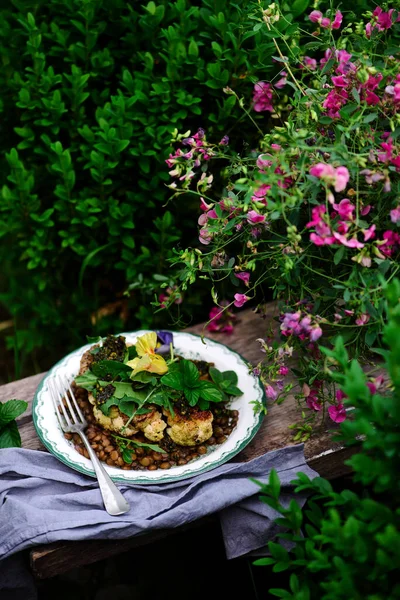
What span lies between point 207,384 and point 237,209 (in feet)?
1.48

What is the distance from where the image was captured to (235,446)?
1750mm

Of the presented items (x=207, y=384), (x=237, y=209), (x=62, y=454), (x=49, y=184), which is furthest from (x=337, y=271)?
(x=49, y=184)

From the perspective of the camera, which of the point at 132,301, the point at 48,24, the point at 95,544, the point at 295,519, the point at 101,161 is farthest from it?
the point at 132,301

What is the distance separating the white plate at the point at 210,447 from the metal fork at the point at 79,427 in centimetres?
2

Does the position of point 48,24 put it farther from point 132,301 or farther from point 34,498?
point 34,498

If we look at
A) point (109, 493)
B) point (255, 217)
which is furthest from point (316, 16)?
Answer: point (109, 493)

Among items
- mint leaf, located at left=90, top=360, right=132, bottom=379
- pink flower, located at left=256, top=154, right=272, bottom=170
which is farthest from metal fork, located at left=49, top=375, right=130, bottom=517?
pink flower, located at left=256, top=154, right=272, bottom=170

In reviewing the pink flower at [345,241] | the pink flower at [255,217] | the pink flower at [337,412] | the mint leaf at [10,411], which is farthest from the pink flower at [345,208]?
the mint leaf at [10,411]

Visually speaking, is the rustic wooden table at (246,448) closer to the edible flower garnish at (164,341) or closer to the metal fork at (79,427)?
the metal fork at (79,427)

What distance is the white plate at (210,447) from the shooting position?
1699 mm

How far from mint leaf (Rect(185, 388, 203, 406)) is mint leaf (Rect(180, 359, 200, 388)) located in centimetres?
1

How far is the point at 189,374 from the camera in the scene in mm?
1750

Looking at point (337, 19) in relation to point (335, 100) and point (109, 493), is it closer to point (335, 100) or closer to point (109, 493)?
point (335, 100)

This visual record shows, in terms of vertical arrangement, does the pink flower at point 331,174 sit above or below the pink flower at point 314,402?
above
